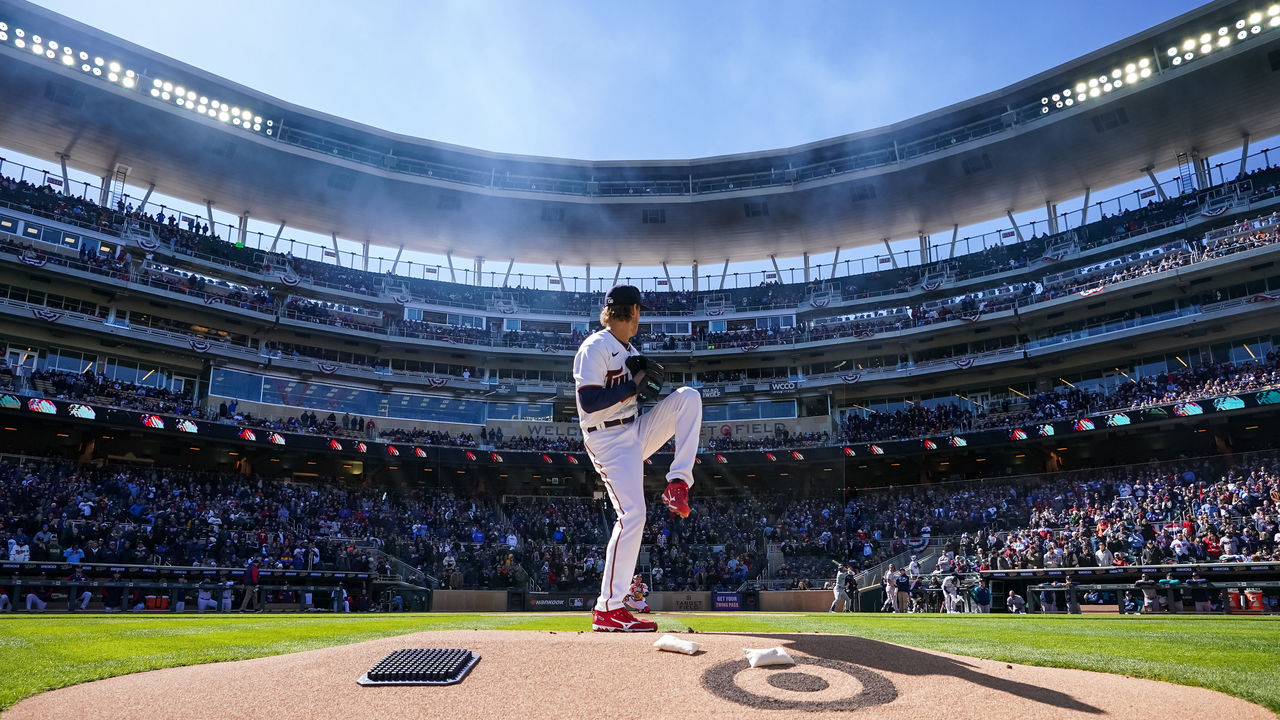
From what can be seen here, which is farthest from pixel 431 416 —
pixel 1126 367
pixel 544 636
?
pixel 544 636

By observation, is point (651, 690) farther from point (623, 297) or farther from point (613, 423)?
point (623, 297)

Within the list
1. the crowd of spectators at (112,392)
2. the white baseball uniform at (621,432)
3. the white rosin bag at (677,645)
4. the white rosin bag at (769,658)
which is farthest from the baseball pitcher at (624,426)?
the crowd of spectators at (112,392)

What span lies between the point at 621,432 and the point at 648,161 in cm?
4555

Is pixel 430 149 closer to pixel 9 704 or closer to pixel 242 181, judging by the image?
pixel 242 181

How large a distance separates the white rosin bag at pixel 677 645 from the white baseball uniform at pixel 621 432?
4.97ft

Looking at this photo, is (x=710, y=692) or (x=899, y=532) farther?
(x=899, y=532)

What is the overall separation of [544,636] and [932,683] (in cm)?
265

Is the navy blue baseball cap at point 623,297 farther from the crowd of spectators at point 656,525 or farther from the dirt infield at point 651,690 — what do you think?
the crowd of spectators at point 656,525

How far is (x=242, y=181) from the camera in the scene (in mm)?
45781

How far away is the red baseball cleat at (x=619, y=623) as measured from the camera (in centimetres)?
641

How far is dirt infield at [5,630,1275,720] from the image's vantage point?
3.97 metres

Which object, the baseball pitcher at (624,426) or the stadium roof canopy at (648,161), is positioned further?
the stadium roof canopy at (648,161)

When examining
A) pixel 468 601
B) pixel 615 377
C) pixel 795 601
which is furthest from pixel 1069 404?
pixel 615 377

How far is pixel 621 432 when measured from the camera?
6973 mm
